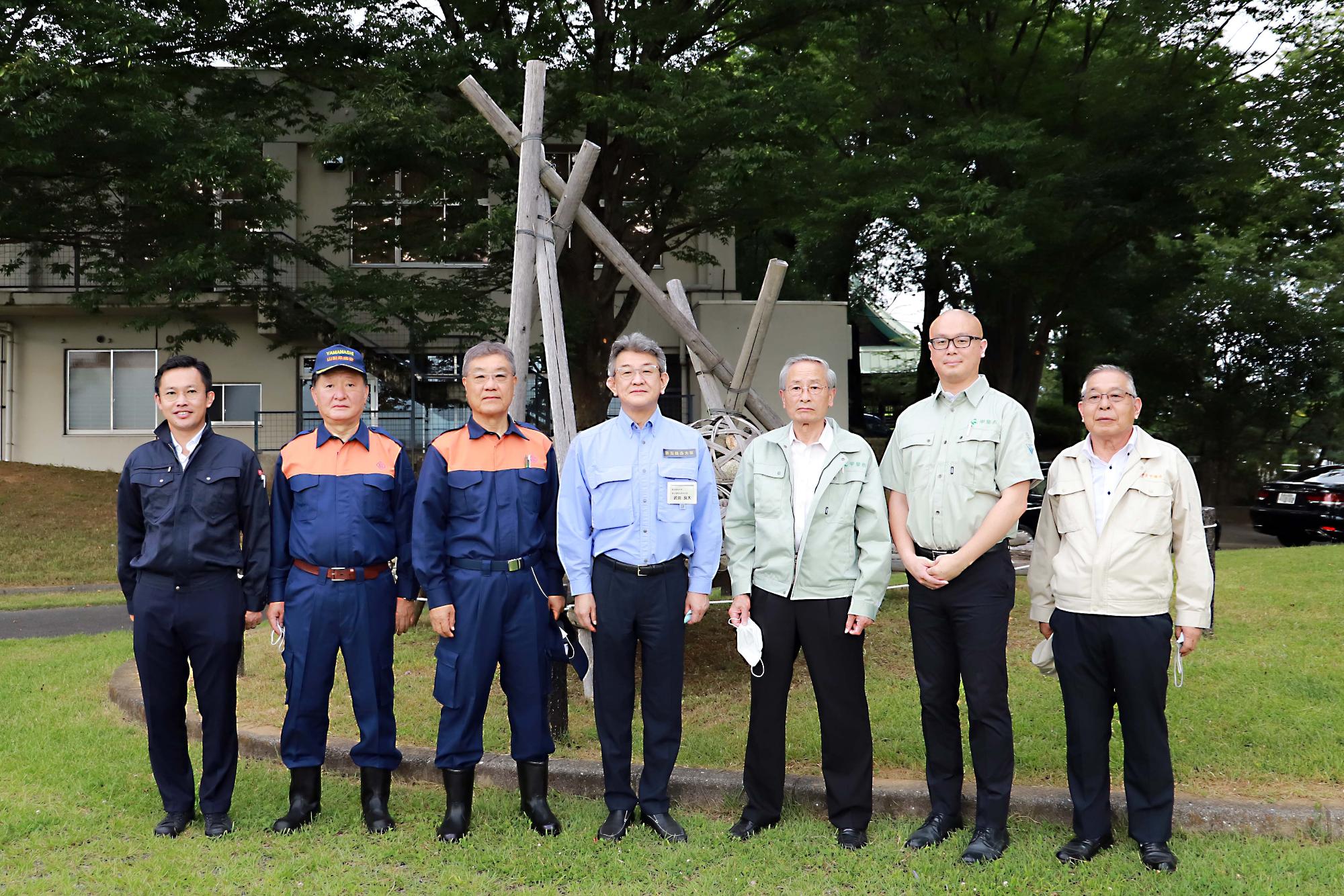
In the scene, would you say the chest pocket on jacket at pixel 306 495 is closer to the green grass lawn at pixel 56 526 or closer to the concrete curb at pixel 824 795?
the concrete curb at pixel 824 795

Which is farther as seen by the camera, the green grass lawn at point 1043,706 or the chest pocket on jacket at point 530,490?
the green grass lawn at point 1043,706

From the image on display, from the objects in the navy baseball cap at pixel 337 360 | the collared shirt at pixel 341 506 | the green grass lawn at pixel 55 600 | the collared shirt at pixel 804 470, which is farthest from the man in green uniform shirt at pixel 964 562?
the green grass lawn at pixel 55 600

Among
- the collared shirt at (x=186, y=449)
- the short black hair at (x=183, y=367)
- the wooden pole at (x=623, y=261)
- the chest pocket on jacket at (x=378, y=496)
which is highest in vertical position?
the wooden pole at (x=623, y=261)

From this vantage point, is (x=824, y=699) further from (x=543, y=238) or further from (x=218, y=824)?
(x=543, y=238)

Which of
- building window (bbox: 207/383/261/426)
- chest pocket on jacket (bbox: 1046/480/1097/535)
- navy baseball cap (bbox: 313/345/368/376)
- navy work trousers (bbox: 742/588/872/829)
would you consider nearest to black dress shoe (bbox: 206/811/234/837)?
navy baseball cap (bbox: 313/345/368/376)

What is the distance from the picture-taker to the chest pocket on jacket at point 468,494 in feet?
13.5

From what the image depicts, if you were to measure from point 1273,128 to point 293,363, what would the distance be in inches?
659

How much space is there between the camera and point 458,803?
163 inches

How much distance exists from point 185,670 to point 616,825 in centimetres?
179

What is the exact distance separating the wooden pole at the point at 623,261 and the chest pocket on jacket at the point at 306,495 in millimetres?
2832

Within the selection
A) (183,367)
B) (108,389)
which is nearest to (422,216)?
(108,389)

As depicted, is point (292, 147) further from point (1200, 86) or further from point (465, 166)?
point (1200, 86)

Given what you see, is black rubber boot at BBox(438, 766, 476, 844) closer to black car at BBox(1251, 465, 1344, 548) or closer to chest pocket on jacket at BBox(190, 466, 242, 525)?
chest pocket on jacket at BBox(190, 466, 242, 525)

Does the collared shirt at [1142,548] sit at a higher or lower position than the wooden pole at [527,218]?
lower
